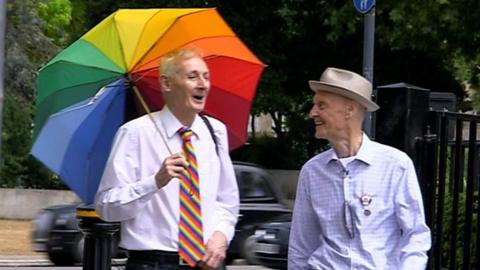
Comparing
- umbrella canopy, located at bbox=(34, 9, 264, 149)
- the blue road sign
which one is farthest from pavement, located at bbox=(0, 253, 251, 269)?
umbrella canopy, located at bbox=(34, 9, 264, 149)

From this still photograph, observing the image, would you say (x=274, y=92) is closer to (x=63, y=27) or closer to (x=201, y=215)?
(x=63, y=27)

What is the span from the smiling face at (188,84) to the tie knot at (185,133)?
0.07 meters

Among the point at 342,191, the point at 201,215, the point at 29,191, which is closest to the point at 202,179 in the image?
the point at 201,215

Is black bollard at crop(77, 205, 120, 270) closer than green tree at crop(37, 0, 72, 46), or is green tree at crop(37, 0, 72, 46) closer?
black bollard at crop(77, 205, 120, 270)

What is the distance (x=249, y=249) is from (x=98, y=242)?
8.44 m

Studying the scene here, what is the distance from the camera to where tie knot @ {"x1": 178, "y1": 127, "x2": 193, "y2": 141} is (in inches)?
182

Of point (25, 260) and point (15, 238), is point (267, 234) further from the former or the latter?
point (15, 238)

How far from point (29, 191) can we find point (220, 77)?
22671mm

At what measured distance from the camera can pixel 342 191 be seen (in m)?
4.25

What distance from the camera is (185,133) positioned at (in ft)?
15.2

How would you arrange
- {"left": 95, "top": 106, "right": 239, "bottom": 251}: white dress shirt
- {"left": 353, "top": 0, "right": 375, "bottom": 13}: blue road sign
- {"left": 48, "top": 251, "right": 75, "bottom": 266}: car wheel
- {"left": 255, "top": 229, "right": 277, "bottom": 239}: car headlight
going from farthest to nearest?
{"left": 48, "top": 251, "right": 75, "bottom": 266}: car wheel, {"left": 255, "top": 229, "right": 277, "bottom": 239}: car headlight, {"left": 353, "top": 0, "right": 375, "bottom": 13}: blue road sign, {"left": 95, "top": 106, "right": 239, "bottom": 251}: white dress shirt

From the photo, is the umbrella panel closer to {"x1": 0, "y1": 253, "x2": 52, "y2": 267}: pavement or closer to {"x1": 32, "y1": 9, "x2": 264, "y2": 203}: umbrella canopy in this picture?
{"x1": 32, "y1": 9, "x2": 264, "y2": 203}: umbrella canopy

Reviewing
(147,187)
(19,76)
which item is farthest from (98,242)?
(19,76)

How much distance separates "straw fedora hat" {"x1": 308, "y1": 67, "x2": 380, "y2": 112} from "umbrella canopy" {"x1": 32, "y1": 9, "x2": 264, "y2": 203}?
0.91m
